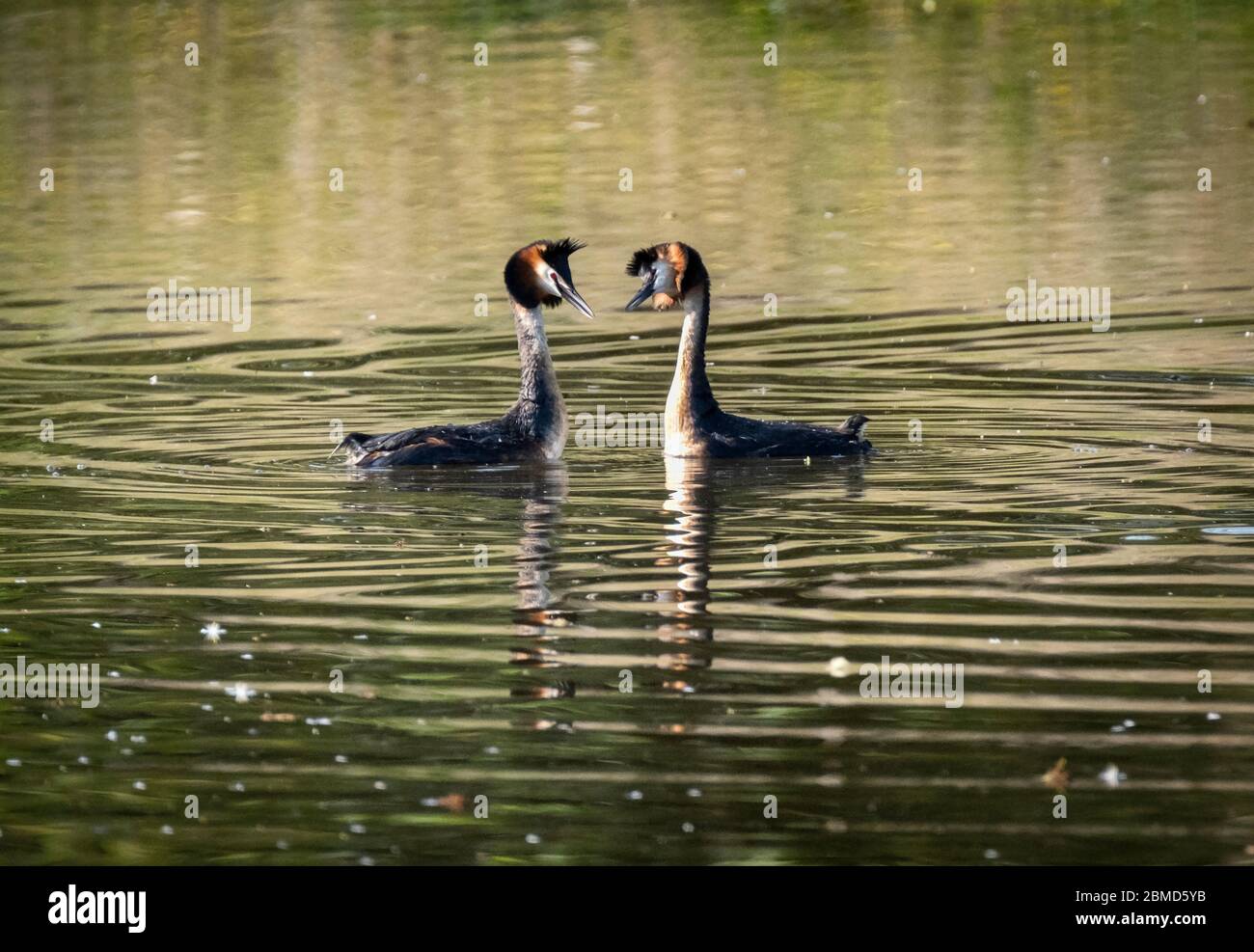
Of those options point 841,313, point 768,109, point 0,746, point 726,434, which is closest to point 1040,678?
point 0,746

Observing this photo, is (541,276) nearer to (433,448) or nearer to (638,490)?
(433,448)

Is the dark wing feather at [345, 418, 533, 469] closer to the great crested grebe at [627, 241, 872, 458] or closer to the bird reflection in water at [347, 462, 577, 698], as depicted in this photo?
the bird reflection in water at [347, 462, 577, 698]

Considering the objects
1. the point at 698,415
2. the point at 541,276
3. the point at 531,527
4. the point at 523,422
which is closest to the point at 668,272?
the point at 541,276

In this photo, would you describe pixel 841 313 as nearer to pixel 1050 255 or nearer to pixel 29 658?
pixel 1050 255

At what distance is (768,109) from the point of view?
2922 centimetres

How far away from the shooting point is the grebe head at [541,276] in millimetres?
14172

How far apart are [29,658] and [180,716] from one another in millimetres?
1006

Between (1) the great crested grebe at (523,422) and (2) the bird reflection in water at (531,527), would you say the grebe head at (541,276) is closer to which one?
(1) the great crested grebe at (523,422)

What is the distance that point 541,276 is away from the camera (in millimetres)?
14266

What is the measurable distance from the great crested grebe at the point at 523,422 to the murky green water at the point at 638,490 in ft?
0.74

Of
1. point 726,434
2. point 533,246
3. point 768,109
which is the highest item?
point 768,109

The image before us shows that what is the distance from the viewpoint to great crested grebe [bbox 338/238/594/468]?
13.3 metres

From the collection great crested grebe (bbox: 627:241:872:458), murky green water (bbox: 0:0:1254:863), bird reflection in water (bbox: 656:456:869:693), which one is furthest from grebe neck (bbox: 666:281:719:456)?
murky green water (bbox: 0:0:1254:863)

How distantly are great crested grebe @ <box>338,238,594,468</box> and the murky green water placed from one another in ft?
0.74
